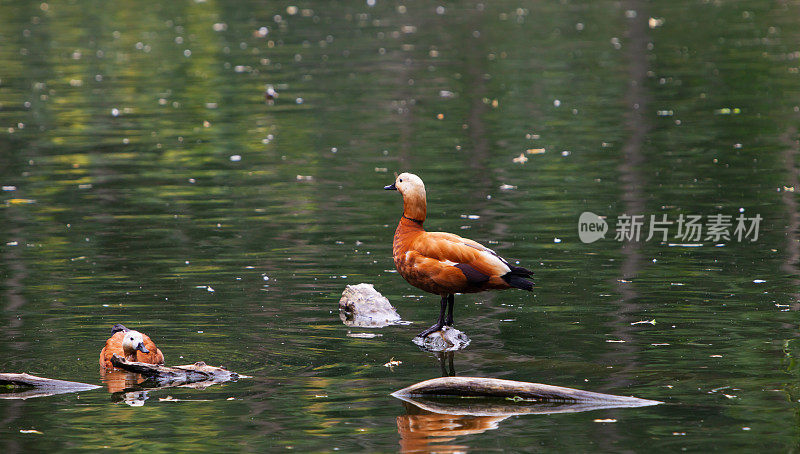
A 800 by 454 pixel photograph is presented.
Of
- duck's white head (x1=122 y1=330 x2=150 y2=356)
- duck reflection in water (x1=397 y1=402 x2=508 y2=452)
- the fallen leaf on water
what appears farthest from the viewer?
the fallen leaf on water

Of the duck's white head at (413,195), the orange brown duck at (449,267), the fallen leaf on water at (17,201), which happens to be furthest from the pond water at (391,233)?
the duck's white head at (413,195)

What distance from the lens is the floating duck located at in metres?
9.23

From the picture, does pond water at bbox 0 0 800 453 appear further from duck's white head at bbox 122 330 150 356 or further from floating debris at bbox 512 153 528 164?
duck's white head at bbox 122 330 150 356

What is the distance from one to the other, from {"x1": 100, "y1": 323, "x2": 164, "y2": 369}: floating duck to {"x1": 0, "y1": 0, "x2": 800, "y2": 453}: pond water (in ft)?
0.83

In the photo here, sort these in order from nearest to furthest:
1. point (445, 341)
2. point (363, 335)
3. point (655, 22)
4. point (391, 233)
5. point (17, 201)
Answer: point (445, 341), point (363, 335), point (391, 233), point (17, 201), point (655, 22)

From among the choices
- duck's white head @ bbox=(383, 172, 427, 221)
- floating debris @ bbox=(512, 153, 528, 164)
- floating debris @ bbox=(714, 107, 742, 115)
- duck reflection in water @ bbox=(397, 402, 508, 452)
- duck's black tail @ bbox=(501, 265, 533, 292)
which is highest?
floating debris @ bbox=(714, 107, 742, 115)

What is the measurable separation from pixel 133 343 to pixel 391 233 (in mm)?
5887

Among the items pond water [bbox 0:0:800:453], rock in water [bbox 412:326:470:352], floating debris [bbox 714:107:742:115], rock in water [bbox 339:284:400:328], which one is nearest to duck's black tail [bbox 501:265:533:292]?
pond water [bbox 0:0:800:453]

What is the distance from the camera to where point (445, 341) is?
10.0 meters

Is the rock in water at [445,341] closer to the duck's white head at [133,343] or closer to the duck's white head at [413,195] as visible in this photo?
the duck's white head at [413,195]

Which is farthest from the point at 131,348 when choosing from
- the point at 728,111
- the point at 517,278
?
the point at 728,111

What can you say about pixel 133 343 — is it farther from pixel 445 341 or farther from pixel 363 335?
pixel 445 341

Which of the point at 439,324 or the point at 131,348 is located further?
the point at 439,324

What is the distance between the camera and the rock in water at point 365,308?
35.7ft
